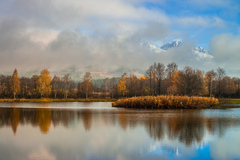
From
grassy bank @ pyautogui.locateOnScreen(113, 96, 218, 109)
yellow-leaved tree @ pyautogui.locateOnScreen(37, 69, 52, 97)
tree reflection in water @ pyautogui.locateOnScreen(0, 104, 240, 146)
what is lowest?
tree reflection in water @ pyautogui.locateOnScreen(0, 104, 240, 146)

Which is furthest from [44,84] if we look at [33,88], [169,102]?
[169,102]

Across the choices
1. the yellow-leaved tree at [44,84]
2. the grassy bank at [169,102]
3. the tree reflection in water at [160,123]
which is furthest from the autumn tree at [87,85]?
the tree reflection in water at [160,123]

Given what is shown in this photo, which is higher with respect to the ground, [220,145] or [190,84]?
[190,84]

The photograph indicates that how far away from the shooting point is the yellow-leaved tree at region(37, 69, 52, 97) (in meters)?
83.1

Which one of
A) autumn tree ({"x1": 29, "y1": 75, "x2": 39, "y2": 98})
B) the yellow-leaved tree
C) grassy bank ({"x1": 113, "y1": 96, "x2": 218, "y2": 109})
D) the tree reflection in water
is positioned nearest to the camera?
the tree reflection in water

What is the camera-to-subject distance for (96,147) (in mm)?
9688

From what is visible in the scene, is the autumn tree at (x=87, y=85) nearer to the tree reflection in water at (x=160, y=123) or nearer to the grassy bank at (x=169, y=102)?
the grassy bank at (x=169, y=102)

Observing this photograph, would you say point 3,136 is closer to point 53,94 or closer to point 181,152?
point 181,152

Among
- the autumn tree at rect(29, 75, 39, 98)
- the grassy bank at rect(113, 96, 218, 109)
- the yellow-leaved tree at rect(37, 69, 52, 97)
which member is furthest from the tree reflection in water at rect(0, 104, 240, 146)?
the autumn tree at rect(29, 75, 39, 98)

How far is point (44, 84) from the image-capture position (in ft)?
275

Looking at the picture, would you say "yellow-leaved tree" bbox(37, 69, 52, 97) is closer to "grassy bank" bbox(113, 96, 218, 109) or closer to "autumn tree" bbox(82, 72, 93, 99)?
"autumn tree" bbox(82, 72, 93, 99)

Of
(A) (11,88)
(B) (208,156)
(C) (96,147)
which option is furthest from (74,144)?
(A) (11,88)

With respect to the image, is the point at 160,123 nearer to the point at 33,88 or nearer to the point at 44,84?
the point at 44,84

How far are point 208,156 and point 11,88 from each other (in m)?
85.0
